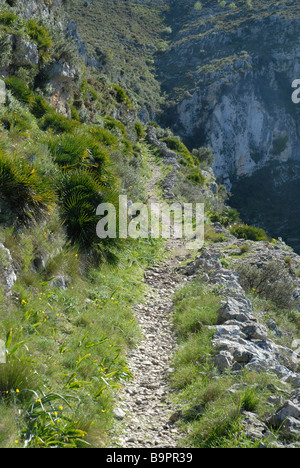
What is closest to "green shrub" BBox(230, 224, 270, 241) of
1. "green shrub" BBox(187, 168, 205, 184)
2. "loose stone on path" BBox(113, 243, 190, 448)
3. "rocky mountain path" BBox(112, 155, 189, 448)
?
"rocky mountain path" BBox(112, 155, 189, 448)

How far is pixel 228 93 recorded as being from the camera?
67.8 m

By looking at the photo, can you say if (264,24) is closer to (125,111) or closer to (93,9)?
(93,9)

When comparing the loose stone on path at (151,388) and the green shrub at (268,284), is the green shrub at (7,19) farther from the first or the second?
the green shrub at (268,284)

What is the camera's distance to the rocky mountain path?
12.0 feet

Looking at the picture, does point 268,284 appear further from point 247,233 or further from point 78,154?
point 247,233

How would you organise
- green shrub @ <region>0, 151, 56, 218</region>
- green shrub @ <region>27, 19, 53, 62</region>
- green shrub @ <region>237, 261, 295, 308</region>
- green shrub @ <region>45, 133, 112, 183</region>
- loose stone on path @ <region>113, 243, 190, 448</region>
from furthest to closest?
green shrub @ <region>27, 19, 53, 62</region> < green shrub @ <region>237, 261, 295, 308</region> < green shrub @ <region>45, 133, 112, 183</region> < green shrub @ <region>0, 151, 56, 218</region> < loose stone on path @ <region>113, 243, 190, 448</region>

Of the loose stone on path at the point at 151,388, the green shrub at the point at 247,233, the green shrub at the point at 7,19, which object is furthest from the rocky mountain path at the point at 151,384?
the green shrub at the point at 7,19

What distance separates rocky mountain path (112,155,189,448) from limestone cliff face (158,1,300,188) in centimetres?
6035

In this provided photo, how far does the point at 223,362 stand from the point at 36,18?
1472 cm

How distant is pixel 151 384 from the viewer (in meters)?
4.68

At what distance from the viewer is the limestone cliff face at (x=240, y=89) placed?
66.9 meters

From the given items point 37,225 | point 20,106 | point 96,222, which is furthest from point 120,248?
→ point 20,106

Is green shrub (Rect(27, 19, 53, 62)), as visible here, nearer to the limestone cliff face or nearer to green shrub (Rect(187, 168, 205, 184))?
green shrub (Rect(187, 168, 205, 184))
